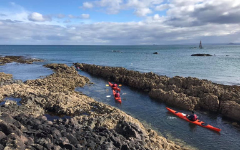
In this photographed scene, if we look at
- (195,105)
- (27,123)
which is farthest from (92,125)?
(195,105)

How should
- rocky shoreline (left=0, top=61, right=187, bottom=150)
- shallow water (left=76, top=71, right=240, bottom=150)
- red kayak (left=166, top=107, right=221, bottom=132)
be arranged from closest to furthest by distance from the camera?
rocky shoreline (left=0, top=61, right=187, bottom=150) → shallow water (left=76, top=71, right=240, bottom=150) → red kayak (left=166, top=107, right=221, bottom=132)

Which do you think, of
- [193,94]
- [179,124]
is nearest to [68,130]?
[179,124]

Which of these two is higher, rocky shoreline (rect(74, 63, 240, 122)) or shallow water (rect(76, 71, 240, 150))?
rocky shoreline (rect(74, 63, 240, 122))

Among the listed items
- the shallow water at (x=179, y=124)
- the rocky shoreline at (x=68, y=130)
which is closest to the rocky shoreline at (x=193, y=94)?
the shallow water at (x=179, y=124)

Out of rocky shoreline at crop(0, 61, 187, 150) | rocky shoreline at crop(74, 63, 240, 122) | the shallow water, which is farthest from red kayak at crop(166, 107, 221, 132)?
rocky shoreline at crop(0, 61, 187, 150)

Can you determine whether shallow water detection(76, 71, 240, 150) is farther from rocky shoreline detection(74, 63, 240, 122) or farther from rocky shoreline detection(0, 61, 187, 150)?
rocky shoreline detection(0, 61, 187, 150)

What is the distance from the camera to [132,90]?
3369 cm

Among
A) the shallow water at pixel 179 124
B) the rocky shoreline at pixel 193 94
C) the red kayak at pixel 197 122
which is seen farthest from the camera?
the rocky shoreline at pixel 193 94

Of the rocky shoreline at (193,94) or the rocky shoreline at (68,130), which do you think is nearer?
the rocky shoreline at (68,130)

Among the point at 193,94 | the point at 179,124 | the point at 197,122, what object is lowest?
the point at 179,124

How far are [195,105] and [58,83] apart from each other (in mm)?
23407

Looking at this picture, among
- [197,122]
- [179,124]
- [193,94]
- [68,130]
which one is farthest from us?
[193,94]

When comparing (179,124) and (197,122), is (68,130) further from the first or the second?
(197,122)

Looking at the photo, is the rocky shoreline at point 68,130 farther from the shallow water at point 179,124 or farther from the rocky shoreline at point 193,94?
the rocky shoreline at point 193,94
